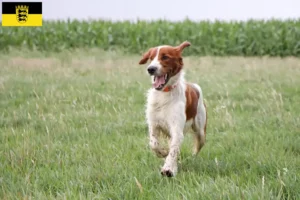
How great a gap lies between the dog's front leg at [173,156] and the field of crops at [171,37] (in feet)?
62.8

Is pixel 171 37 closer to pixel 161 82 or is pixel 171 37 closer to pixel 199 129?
pixel 199 129

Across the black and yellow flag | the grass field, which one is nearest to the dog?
the grass field

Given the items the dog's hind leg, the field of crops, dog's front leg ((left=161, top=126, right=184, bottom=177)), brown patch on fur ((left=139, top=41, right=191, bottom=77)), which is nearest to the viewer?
dog's front leg ((left=161, top=126, right=184, bottom=177))

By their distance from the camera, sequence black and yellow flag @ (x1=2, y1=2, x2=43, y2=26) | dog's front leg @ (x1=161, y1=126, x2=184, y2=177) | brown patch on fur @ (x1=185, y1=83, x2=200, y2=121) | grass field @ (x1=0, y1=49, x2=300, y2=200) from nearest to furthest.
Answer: grass field @ (x1=0, y1=49, x2=300, y2=200) < dog's front leg @ (x1=161, y1=126, x2=184, y2=177) < brown patch on fur @ (x1=185, y1=83, x2=200, y2=121) < black and yellow flag @ (x1=2, y1=2, x2=43, y2=26)

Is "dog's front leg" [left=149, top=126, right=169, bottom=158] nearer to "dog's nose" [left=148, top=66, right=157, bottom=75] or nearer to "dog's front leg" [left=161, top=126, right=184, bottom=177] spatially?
"dog's front leg" [left=161, top=126, right=184, bottom=177]

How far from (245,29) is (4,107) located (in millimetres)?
18779

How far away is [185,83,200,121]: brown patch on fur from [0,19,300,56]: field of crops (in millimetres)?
18392

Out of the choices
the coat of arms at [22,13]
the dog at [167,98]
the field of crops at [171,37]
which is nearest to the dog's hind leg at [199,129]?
the dog at [167,98]

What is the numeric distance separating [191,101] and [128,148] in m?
0.90

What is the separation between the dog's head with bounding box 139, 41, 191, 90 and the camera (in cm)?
448

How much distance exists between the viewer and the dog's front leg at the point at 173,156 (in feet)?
13.2

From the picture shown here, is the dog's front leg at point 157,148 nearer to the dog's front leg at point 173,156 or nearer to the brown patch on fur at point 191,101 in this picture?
the dog's front leg at point 173,156

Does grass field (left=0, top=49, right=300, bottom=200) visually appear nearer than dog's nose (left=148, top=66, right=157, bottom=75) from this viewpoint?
Yes

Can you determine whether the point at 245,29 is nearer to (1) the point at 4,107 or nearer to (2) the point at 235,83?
(2) the point at 235,83
